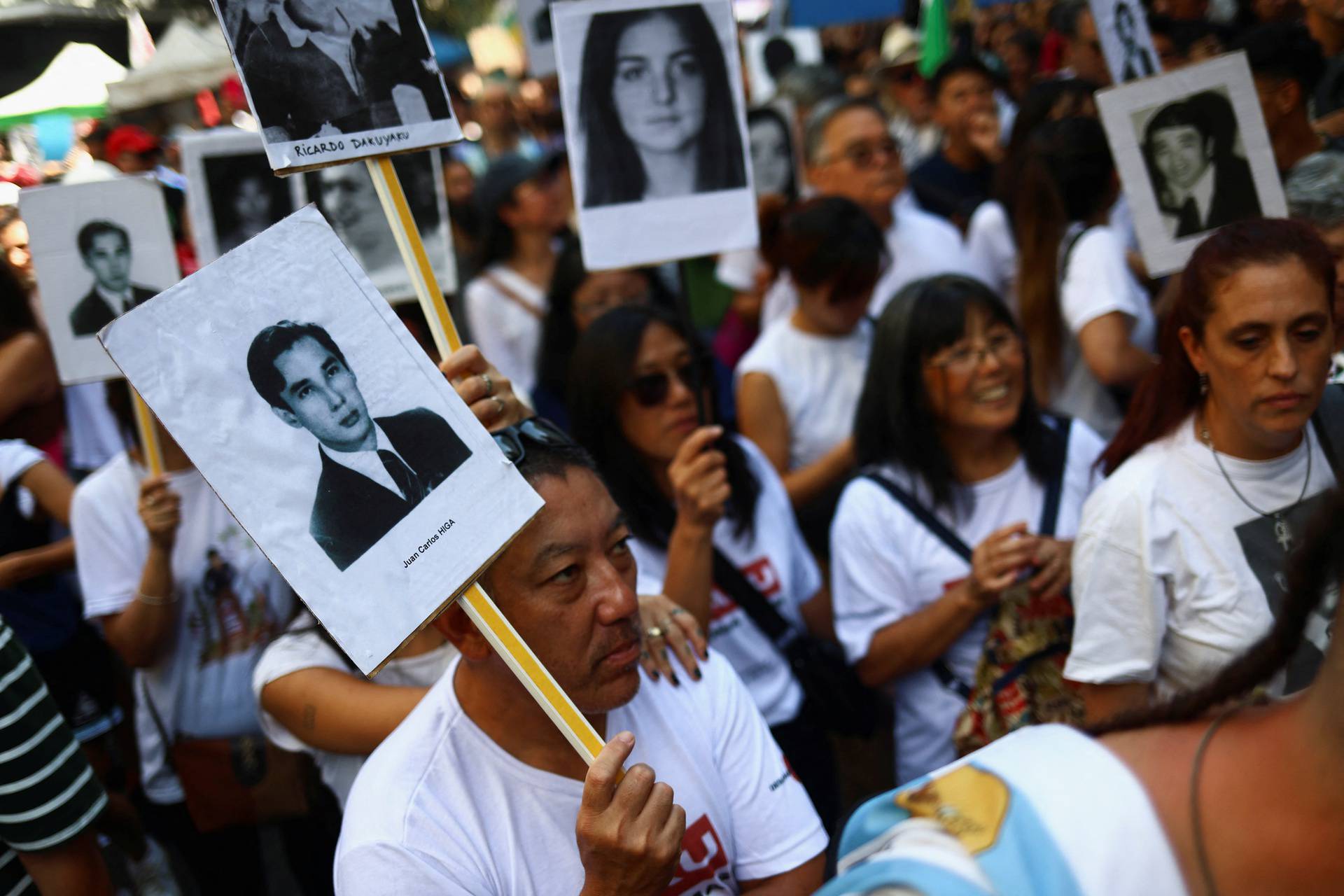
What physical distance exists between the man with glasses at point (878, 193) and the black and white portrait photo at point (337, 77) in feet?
9.74

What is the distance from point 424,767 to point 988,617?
64.5 inches

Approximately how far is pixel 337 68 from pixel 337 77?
0.05 ft

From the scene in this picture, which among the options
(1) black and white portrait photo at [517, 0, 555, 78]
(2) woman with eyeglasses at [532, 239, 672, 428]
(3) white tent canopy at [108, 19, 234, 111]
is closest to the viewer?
(2) woman with eyeglasses at [532, 239, 672, 428]

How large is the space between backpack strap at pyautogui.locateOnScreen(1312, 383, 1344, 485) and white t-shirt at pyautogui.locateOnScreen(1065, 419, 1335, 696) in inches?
0.9

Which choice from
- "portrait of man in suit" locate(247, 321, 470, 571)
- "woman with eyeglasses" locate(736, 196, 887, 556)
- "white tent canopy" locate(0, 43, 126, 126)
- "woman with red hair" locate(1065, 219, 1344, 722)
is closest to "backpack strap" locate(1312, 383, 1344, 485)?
"woman with red hair" locate(1065, 219, 1344, 722)

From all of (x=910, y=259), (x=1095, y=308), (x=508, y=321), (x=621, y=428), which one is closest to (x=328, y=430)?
(x=621, y=428)

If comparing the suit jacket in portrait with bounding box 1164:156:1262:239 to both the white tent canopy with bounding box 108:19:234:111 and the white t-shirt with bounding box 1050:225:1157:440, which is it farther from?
the white tent canopy with bounding box 108:19:234:111

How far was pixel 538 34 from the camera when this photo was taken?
5.70m

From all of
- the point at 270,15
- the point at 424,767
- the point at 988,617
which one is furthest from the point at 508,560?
the point at 988,617

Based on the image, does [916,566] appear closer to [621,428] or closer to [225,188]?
[621,428]

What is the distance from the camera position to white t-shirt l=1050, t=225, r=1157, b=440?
145 inches

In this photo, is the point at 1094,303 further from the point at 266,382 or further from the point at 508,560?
the point at 266,382

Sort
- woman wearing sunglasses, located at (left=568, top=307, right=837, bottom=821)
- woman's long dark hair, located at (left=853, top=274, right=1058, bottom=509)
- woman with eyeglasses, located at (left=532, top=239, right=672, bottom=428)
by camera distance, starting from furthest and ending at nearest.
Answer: woman with eyeglasses, located at (left=532, top=239, right=672, bottom=428) → woman's long dark hair, located at (left=853, top=274, right=1058, bottom=509) → woman wearing sunglasses, located at (left=568, top=307, right=837, bottom=821)

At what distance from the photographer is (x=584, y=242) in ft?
9.51
